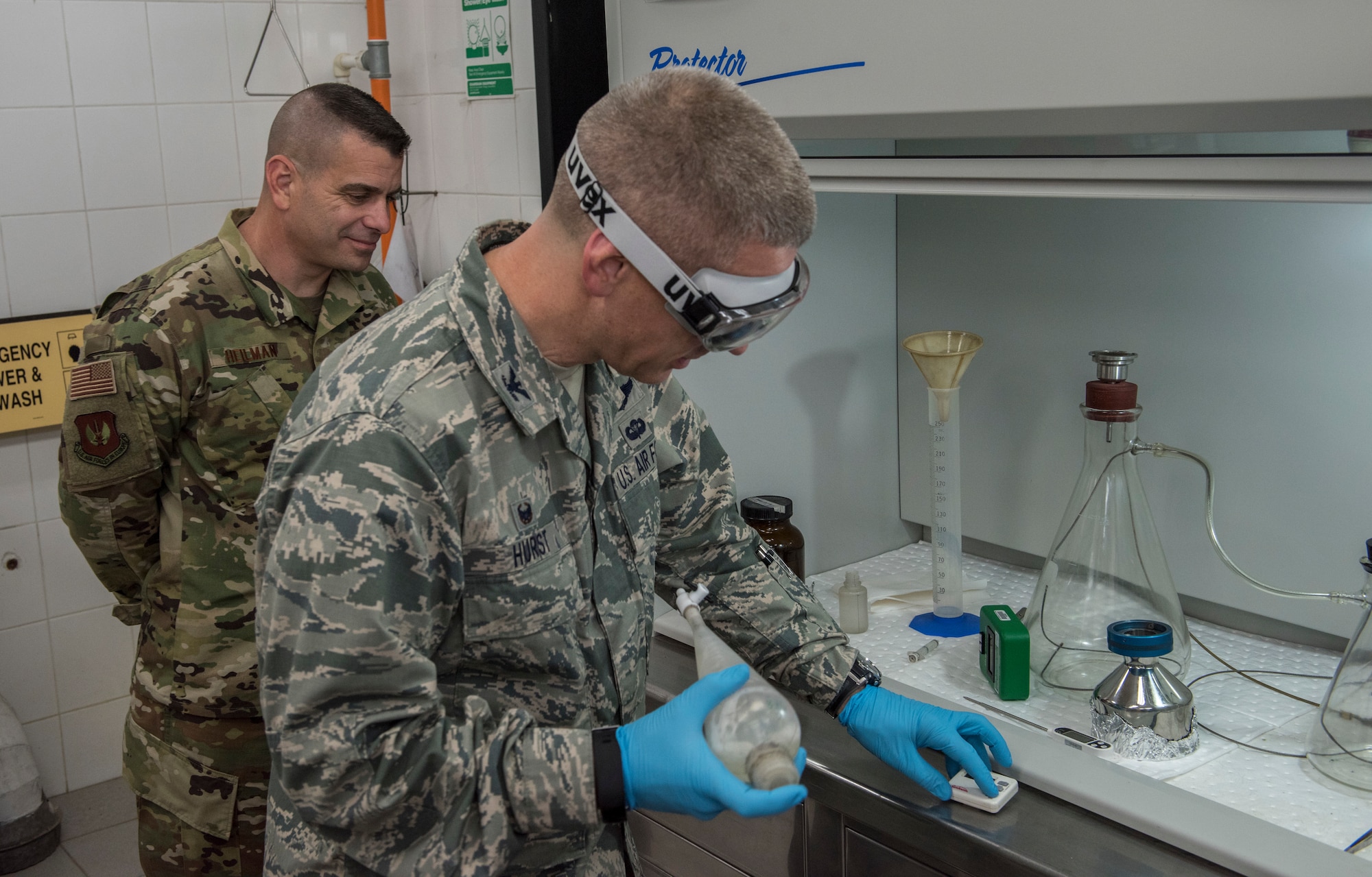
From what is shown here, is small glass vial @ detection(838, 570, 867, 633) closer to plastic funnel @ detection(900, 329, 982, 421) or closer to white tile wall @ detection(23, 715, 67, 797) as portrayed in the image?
plastic funnel @ detection(900, 329, 982, 421)

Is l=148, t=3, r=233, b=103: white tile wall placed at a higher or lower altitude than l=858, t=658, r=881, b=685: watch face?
higher

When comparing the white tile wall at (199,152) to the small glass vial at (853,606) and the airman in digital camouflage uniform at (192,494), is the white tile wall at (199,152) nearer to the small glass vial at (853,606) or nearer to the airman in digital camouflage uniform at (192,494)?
the airman in digital camouflage uniform at (192,494)

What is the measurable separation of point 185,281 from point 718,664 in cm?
106

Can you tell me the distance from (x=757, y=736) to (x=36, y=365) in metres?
1.98

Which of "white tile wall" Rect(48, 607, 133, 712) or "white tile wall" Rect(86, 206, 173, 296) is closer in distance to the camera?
"white tile wall" Rect(86, 206, 173, 296)

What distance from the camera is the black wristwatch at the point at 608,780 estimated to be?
34.1 inches

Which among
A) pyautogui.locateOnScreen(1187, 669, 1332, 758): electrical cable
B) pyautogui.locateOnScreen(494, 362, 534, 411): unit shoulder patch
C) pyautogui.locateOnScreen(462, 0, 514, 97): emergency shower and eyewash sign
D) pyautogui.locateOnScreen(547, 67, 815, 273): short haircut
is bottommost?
pyautogui.locateOnScreen(1187, 669, 1332, 758): electrical cable

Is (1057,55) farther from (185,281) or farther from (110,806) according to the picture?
(110,806)

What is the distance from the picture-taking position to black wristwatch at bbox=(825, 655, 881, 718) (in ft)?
3.85

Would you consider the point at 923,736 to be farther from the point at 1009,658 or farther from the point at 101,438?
the point at 101,438

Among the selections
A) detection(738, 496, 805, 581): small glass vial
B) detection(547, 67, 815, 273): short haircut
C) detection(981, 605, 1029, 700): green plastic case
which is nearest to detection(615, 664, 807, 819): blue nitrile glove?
detection(547, 67, 815, 273): short haircut

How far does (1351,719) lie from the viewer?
1.09m

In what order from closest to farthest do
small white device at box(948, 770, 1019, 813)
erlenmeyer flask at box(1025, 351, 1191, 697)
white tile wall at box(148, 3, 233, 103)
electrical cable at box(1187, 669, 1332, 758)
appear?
small white device at box(948, 770, 1019, 813), electrical cable at box(1187, 669, 1332, 758), erlenmeyer flask at box(1025, 351, 1191, 697), white tile wall at box(148, 3, 233, 103)

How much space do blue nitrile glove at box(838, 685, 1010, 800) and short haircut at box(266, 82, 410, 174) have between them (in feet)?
3.72
